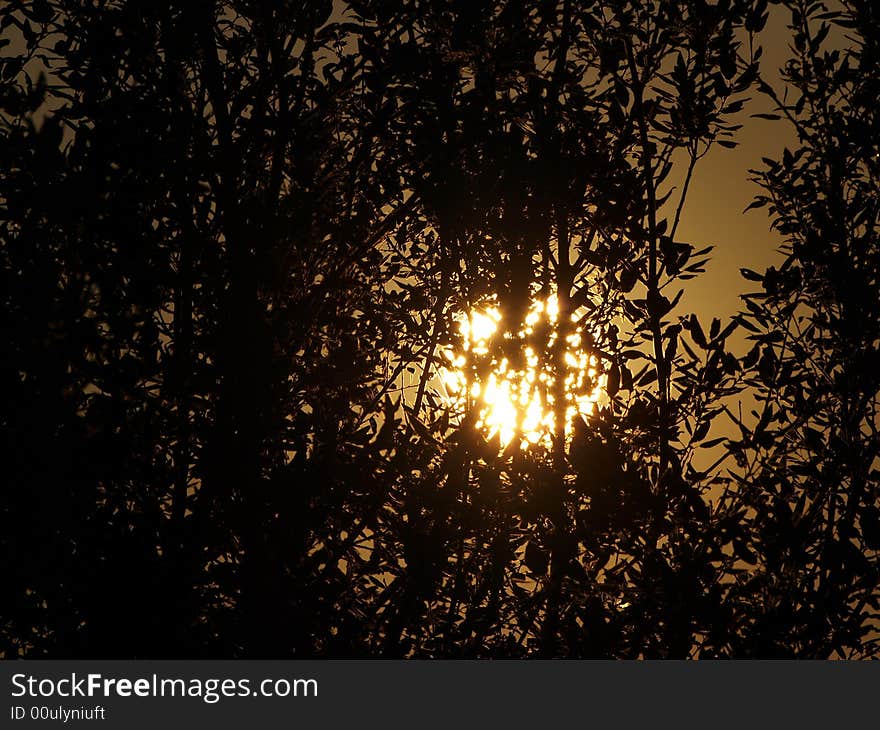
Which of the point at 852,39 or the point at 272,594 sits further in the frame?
the point at 852,39

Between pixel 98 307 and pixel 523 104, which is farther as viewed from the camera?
pixel 523 104

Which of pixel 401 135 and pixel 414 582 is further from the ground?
pixel 401 135

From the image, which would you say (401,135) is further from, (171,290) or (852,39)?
(852,39)

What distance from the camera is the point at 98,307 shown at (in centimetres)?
505

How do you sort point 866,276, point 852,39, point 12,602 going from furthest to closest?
point 852,39, point 866,276, point 12,602

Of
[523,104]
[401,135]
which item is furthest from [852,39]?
[401,135]

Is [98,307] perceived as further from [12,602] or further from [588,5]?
[588,5]

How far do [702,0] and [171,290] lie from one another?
3622 millimetres

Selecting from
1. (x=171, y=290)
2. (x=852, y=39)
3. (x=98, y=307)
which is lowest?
(x=98, y=307)

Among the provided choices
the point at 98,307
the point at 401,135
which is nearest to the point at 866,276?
the point at 401,135

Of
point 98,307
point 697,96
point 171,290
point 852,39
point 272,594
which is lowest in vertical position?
point 272,594

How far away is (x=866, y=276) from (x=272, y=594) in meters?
3.80

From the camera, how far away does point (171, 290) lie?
575 cm

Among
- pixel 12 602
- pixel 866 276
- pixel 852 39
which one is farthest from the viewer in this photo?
pixel 852 39
